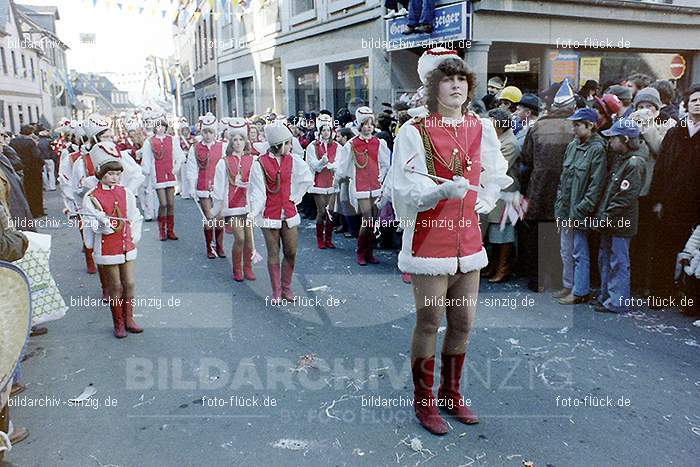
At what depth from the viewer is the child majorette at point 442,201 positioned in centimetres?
361

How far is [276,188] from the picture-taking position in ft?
21.3

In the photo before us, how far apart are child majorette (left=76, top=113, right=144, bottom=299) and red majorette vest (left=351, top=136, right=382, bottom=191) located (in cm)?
292

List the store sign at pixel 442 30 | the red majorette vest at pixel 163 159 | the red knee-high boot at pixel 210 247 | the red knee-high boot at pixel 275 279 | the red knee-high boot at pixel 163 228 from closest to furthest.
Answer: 1. the red knee-high boot at pixel 275 279
2. the red knee-high boot at pixel 210 247
3. the red knee-high boot at pixel 163 228
4. the red majorette vest at pixel 163 159
5. the store sign at pixel 442 30

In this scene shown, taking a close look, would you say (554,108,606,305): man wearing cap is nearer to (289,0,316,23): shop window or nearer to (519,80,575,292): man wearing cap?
(519,80,575,292): man wearing cap

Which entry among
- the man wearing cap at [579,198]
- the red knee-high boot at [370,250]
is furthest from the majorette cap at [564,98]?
the red knee-high boot at [370,250]

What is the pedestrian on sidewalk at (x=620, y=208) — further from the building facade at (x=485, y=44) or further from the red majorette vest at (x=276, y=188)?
the building facade at (x=485, y=44)

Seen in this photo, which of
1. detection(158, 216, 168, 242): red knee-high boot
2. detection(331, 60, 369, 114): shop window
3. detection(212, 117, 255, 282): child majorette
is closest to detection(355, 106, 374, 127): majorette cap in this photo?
detection(212, 117, 255, 282): child majorette

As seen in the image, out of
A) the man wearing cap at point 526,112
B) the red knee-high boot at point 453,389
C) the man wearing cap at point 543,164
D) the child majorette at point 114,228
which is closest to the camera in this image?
the red knee-high boot at point 453,389

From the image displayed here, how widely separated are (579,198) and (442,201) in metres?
3.16

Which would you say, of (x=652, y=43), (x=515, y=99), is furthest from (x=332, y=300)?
(x=652, y=43)

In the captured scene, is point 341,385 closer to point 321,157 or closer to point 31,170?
point 321,157

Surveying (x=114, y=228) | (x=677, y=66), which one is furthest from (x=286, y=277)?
(x=677, y=66)

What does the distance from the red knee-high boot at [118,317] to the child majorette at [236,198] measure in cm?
209

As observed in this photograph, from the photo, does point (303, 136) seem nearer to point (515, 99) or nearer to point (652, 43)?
point (515, 99)
